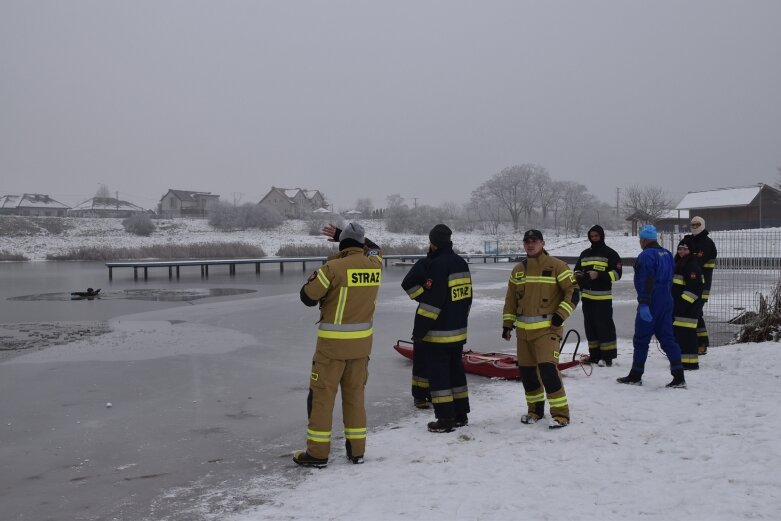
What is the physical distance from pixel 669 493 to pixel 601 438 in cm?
116

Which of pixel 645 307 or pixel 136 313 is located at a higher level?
pixel 645 307

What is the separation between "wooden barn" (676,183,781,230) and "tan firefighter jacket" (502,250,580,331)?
5551 cm

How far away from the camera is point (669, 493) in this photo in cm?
392

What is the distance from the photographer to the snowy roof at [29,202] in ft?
328

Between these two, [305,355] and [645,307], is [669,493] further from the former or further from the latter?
[305,355]

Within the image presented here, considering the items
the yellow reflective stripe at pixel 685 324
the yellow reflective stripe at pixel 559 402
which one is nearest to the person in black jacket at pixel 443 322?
the yellow reflective stripe at pixel 559 402

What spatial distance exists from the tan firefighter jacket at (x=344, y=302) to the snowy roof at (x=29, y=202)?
110475 millimetres

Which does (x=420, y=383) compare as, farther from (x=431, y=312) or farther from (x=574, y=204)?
(x=574, y=204)

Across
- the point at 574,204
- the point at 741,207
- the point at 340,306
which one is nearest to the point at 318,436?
the point at 340,306

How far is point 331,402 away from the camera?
4770 mm

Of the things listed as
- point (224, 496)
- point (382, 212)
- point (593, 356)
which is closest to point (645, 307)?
point (593, 356)

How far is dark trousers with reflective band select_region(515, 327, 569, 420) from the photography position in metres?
5.50

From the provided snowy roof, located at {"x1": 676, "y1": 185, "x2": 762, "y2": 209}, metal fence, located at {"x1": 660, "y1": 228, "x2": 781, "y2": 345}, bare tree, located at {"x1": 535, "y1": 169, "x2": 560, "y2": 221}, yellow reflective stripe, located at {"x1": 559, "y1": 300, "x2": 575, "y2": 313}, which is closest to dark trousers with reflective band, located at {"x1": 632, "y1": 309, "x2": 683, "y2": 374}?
yellow reflective stripe, located at {"x1": 559, "y1": 300, "x2": 575, "y2": 313}

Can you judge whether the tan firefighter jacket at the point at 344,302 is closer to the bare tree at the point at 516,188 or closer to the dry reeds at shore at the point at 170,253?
the dry reeds at shore at the point at 170,253
